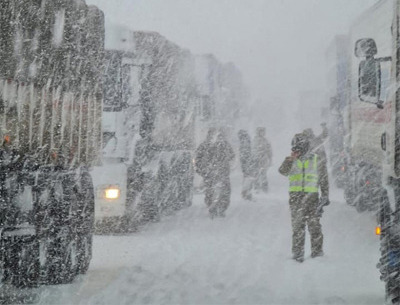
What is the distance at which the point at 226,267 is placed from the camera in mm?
8188

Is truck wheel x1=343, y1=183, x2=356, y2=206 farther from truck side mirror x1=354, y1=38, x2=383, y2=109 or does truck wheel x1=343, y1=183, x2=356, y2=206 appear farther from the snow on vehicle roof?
truck side mirror x1=354, y1=38, x2=383, y2=109

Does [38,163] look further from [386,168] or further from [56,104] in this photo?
[386,168]

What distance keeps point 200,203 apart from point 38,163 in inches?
406

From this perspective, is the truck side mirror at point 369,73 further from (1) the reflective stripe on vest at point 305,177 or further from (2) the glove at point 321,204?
(2) the glove at point 321,204

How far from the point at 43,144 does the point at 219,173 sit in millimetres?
6877

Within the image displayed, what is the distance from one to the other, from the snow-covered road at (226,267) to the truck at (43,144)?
0.42 metres

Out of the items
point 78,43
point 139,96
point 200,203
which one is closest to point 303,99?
point 200,203

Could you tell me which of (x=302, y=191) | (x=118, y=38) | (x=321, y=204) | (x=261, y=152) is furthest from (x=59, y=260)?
(x=261, y=152)

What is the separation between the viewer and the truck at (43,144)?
656 cm

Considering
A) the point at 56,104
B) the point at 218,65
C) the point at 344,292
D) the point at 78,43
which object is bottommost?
the point at 344,292

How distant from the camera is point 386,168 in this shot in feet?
16.5

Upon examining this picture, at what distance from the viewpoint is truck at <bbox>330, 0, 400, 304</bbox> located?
15.3 feet

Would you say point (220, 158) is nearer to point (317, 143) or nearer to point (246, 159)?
point (317, 143)

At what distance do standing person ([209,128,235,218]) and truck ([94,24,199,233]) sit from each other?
3.34ft
